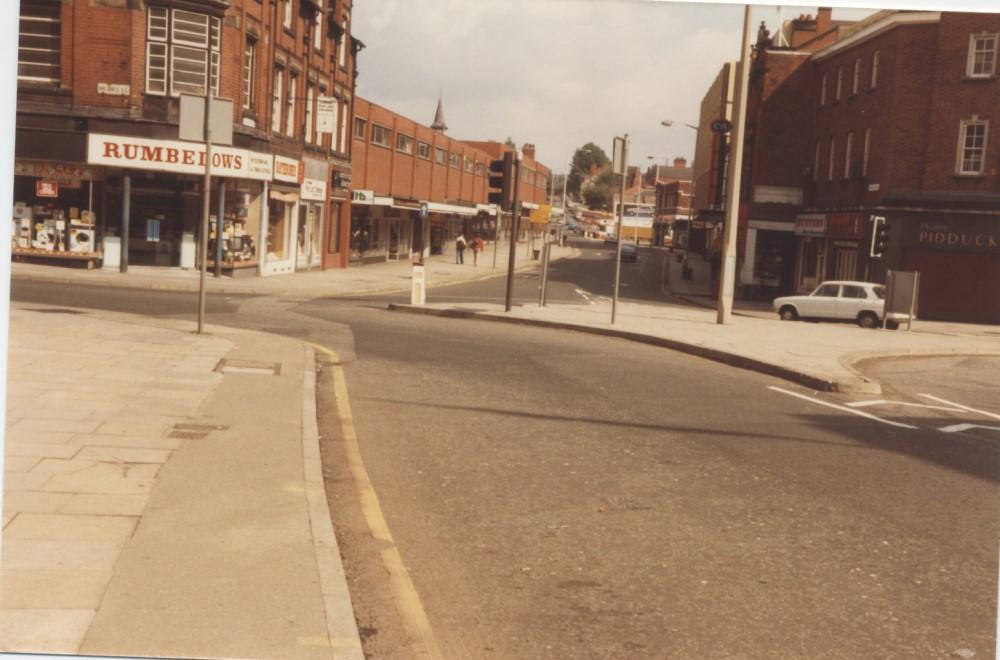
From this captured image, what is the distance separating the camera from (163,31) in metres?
22.9

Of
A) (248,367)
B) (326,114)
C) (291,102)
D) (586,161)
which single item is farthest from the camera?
(326,114)

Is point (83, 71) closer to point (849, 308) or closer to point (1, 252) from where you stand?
point (1, 252)

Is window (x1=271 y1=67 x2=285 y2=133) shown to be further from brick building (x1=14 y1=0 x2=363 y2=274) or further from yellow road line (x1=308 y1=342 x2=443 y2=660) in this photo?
yellow road line (x1=308 y1=342 x2=443 y2=660)

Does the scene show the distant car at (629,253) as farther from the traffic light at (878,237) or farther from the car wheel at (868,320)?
the traffic light at (878,237)

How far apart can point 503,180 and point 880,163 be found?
Result: 1643 centimetres

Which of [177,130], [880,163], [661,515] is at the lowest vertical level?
[661,515]

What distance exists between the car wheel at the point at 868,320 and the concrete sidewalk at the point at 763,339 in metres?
2.81

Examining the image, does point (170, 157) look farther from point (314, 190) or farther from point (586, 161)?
point (586, 161)

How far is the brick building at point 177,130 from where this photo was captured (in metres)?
12.8

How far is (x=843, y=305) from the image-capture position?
89.2 feet

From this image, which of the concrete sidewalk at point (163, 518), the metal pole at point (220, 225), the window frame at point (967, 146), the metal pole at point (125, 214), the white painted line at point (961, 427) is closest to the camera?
the concrete sidewalk at point (163, 518)

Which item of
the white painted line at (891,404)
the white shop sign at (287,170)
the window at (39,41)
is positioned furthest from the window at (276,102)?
the white painted line at (891,404)

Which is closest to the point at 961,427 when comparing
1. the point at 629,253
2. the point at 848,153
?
the point at 848,153

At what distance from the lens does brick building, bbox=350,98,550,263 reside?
41.8 m
